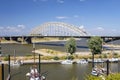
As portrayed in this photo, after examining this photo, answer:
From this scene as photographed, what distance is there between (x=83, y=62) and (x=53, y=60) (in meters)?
6.23

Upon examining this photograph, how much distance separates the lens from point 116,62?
6066 cm

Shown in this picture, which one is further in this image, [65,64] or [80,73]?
[65,64]

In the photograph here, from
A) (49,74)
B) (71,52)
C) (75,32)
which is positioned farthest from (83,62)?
(75,32)

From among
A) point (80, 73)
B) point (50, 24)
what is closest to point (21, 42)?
point (50, 24)

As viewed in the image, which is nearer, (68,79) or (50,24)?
(68,79)

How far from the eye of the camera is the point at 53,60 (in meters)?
61.1

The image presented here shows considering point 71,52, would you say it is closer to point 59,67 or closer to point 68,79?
point 59,67

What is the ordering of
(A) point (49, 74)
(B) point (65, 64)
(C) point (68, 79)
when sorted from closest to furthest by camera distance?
1. (C) point (68, 79)
2. (A) point (49, 74)
3. (B) point (65, 64)

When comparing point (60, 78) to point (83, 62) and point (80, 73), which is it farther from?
point (83, 62)

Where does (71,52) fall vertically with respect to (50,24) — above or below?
below

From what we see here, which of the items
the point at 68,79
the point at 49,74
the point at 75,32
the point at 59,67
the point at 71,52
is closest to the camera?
the point at 68,79

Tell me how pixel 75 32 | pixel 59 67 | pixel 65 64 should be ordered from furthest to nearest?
pixel 75 32 → pixel 65 64 → pixel 59 67

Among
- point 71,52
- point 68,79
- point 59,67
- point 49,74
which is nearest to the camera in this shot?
point 68,79

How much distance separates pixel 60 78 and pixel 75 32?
10215cm
